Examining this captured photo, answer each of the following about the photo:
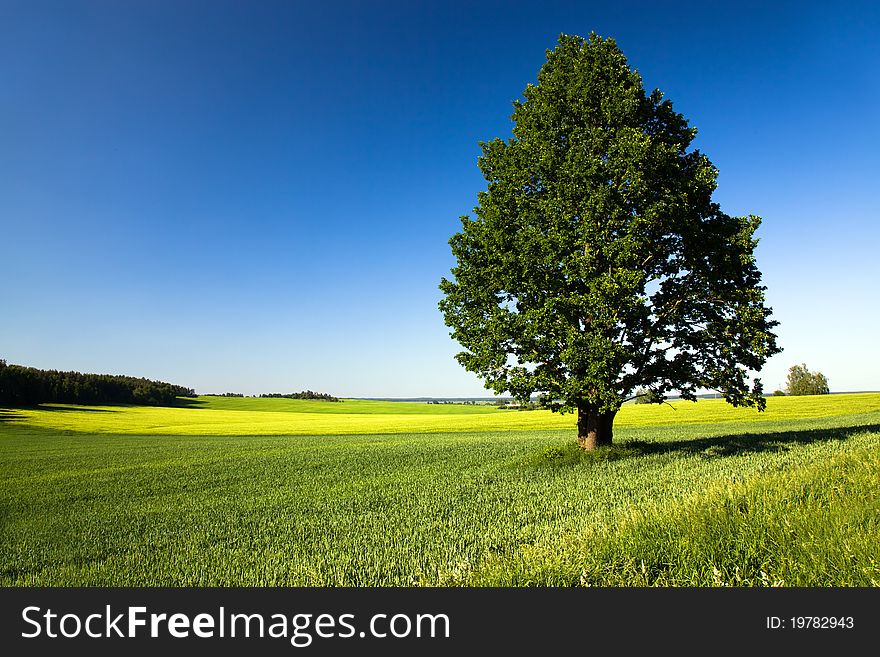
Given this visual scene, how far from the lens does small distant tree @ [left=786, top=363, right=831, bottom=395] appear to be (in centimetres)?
12038

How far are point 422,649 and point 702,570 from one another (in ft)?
10.8

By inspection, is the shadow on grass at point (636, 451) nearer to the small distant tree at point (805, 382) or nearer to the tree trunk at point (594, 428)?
the tree trunk at point (594, 428)

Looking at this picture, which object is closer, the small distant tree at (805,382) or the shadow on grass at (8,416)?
the shadow on grass at (8,416)

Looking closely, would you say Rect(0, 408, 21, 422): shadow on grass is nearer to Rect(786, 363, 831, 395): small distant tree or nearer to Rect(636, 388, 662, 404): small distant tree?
Rect(636, 388, 662, 404): small distant tree

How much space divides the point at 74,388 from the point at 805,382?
201176 mm

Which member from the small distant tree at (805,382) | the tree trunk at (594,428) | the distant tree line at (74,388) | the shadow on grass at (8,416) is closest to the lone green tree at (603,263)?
the tree trunk at (594,428)

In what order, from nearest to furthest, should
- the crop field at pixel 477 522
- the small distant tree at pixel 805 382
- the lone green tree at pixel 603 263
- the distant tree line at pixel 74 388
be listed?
the crop field at pixel 477 522 < the lone green tree at pixel 603 263 < the distant tree line at pixel 74 388 < the small distant tree at pixel 805 382

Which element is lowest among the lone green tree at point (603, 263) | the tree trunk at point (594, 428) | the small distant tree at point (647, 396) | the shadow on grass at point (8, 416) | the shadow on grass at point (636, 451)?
the shadow on grass at point (8, 416)

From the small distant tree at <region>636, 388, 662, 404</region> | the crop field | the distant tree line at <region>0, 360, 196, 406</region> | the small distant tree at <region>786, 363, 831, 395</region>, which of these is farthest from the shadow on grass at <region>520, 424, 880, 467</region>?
the small distant tree at <region>786, 363, 831, 395</region>

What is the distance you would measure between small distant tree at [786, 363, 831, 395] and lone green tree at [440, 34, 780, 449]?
143 meters

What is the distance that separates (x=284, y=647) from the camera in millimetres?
3604

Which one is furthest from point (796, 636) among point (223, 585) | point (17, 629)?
point (17, 629)

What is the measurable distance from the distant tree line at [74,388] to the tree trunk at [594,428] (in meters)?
121

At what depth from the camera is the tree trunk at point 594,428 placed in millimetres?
15938
